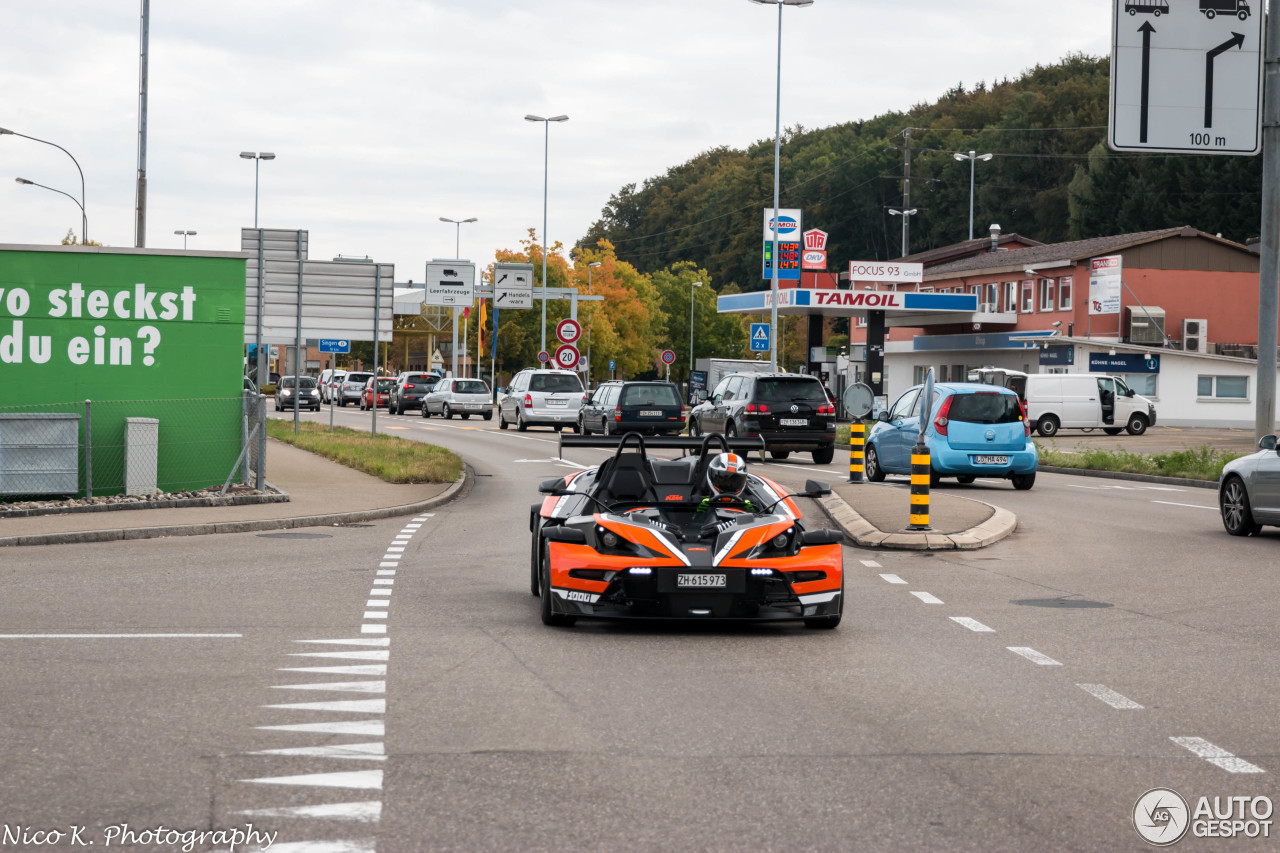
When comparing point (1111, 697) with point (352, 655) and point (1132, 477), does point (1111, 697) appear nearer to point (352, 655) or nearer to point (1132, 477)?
point (352, 655)

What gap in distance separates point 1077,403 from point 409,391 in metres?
27.2

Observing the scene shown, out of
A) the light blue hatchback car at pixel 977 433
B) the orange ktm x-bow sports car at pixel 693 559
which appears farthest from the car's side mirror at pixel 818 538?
the light blue hatchback car at pixel 977 433

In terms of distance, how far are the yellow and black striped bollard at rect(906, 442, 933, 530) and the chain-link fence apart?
27.3 ft

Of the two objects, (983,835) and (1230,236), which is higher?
(1230,236)

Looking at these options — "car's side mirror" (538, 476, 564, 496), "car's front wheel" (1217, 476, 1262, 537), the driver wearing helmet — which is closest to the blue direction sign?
"car's front wheel" (1217, 476, 1262, 537)

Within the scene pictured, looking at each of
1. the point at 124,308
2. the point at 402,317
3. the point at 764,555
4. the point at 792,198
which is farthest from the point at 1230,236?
the point at 764,555

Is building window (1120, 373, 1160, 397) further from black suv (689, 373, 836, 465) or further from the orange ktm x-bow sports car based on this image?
the orange ktm x-bow sports car

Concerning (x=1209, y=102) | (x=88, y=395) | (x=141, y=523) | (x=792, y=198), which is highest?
(x=792, y=198)

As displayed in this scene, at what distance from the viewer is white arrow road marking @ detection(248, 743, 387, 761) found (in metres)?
6.40

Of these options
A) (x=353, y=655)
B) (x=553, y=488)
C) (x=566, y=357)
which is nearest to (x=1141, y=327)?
(x=566, y=357)

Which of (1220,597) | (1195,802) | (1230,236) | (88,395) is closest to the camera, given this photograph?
(1195,802)

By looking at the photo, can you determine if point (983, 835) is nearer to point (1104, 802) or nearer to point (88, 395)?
point (1104, 802)

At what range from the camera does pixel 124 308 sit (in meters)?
21.1

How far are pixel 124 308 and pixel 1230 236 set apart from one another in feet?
239
